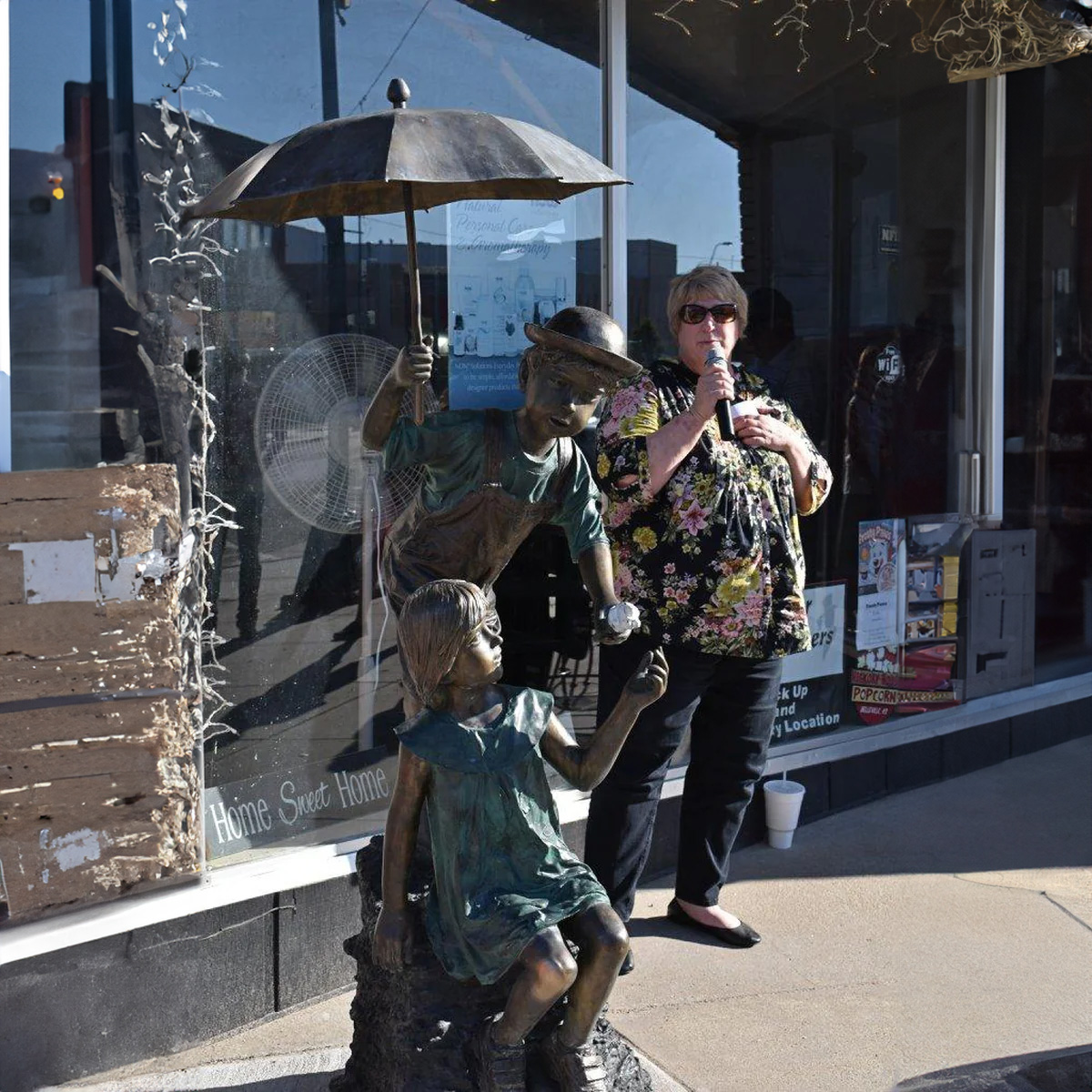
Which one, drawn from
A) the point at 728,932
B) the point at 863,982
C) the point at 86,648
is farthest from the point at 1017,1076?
the point at 86,648

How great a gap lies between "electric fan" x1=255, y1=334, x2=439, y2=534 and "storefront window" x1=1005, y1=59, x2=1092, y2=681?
3144 mm

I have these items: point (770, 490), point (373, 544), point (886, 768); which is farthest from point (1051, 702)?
point (373, 544)

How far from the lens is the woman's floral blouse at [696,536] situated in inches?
145

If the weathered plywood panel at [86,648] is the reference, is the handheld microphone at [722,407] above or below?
above

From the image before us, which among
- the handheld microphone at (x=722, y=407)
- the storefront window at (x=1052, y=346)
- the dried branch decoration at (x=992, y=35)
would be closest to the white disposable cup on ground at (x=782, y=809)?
the handheld microphone at (x=722, y=407)

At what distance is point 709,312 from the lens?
3.69 m

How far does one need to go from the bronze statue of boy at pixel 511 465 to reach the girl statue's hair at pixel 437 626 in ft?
1.02

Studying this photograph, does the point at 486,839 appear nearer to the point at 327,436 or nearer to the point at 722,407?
the point at 722,407

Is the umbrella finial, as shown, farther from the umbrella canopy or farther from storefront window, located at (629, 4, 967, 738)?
storefront window, located at (629, 4, 967, 738)

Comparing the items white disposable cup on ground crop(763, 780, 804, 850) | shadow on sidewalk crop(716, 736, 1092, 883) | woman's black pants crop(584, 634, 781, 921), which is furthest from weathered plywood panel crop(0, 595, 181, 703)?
white disposable cup on ground crop(763, 780, 804, 850)

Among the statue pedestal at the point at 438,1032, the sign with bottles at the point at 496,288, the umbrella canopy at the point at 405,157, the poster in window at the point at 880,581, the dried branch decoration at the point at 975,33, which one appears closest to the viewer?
the umbrella canopy at the point at 405,157

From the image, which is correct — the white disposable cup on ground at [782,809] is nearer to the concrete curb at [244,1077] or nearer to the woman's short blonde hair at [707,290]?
the woman's short blonde hair at [707,290]

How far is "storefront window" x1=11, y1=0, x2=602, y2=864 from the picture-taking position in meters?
3.36

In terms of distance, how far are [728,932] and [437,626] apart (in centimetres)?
190
